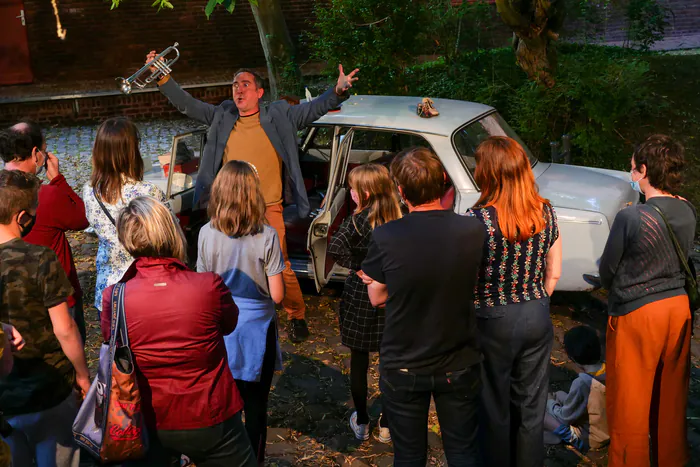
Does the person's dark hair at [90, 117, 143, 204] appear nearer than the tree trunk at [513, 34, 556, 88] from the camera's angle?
Yes

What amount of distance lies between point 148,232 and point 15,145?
178 cm

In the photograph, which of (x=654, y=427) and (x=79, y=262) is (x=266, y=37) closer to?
(x=79, y=262)

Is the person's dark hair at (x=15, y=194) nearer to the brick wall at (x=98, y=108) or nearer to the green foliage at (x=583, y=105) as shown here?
the green foliage at (x=583, y=105)

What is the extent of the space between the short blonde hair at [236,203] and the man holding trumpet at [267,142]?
211 centimetres

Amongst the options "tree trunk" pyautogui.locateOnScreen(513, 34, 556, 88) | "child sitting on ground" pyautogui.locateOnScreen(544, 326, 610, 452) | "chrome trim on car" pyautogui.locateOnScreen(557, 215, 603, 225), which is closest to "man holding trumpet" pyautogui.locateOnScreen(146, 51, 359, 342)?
"chrome trim on car" pyautogui.locateOnScreen(557, 215, 603, 225)

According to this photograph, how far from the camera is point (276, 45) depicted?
44.1ft

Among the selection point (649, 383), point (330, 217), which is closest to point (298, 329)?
point (330, 217)

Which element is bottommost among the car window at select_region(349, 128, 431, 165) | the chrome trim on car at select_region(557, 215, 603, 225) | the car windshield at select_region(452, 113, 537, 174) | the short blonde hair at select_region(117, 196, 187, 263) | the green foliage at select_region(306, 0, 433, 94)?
the chrome trim on car at select_region(557, 215, 603, 225)

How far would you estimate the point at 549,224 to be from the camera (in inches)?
146

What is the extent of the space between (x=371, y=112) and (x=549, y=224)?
3.25m

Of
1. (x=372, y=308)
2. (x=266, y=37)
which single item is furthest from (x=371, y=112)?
(x=266, y=37)

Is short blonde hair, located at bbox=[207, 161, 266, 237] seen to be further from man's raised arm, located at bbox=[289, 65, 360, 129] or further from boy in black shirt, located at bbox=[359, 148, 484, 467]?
man's raised arm, located at bbox=[289, 65, 360, 129]

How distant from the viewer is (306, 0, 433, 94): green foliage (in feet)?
31.8

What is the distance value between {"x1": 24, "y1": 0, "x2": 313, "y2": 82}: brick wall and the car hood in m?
12.6
